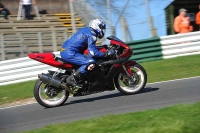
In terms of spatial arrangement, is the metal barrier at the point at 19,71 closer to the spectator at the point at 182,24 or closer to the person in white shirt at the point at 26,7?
the spectator at the point at 182,24

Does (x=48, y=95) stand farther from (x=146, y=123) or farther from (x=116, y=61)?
(x=146, y=123)

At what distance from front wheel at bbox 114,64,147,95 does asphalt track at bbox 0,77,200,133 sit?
0.15 meters

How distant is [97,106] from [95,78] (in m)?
0.70

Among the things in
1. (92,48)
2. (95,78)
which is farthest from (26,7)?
(92,48)

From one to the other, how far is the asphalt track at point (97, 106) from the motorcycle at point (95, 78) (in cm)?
22

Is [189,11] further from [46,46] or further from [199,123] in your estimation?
[199,123]

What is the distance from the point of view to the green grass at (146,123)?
521 cm

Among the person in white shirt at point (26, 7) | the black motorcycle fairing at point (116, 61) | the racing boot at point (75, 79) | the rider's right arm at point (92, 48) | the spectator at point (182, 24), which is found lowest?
the racing boot at point (75, 79)

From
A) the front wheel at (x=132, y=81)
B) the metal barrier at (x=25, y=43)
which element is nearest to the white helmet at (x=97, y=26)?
the front wheel at (x=132, y=81)

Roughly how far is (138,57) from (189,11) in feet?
17.1

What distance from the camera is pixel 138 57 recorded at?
13594 mm

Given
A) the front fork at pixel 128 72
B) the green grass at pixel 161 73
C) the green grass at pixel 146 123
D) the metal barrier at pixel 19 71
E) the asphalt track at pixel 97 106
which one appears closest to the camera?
the green grass at pixel 146 123

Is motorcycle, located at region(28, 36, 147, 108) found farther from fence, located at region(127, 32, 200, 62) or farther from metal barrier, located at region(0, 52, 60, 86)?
fence, located at region(127, 32, 200, 62)

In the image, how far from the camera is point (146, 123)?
18.0 feet
